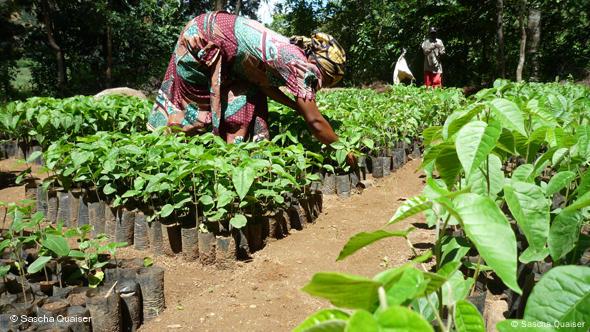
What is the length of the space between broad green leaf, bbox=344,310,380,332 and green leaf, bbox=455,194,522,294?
0.24m

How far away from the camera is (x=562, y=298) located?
0.69 metres

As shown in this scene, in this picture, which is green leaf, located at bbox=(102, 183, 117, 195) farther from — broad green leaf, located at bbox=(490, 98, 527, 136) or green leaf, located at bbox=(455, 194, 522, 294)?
green leaf, located at bbox=(455, 194, 522, 294)

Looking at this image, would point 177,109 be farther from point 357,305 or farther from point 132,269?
point 357,305

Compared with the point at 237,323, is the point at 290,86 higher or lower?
higher

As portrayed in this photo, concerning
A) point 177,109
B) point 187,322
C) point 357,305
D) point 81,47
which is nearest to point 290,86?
point 177,109

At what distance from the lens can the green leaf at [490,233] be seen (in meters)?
0.61

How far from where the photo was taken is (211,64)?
3465mm

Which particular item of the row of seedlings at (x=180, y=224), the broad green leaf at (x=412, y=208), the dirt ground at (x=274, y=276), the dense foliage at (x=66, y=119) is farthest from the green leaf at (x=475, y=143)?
the dense foliage at (x=66, y=119)

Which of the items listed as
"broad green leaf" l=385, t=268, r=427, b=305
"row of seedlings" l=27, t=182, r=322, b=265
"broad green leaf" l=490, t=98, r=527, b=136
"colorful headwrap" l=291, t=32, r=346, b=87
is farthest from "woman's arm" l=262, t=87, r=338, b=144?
"broad green leaf" l=385, t=268, r=427, b=305

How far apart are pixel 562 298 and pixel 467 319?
0.15 meters

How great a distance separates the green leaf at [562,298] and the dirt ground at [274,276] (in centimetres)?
135

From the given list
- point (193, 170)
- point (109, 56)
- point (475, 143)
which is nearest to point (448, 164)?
point (475, 143)

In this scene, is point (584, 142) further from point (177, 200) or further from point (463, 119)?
point (177, 200)

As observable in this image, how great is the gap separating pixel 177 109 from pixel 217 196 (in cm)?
144
